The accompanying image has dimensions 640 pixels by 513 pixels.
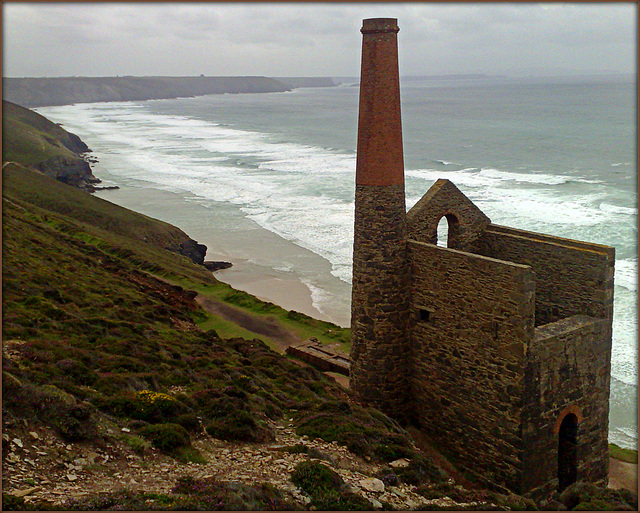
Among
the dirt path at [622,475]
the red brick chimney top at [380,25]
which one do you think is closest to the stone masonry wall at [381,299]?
the red brick chimney top at [380,25]

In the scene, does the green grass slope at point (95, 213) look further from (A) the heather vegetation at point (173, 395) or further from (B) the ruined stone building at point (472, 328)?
(B) the ruined stone building at point (472, 328)

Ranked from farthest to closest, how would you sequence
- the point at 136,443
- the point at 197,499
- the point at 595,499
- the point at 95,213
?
the point at 95,213 → the point at 595,499 → the point at 136,443 → the point at 197,499

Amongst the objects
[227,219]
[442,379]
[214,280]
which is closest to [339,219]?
[227,219]

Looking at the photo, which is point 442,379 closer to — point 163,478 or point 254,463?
point 254,463

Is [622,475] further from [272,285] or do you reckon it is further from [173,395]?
[272,285]

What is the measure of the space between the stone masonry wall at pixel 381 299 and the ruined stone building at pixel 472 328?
30 mm

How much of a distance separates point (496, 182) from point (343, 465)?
54.9 m

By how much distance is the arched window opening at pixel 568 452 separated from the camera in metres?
15.5

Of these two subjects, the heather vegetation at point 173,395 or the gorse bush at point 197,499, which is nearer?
the gorse bush at point 197,499

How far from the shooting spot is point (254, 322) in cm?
2734

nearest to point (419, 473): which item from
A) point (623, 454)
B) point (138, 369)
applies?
point (138, 369)

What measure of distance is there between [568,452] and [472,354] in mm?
3563

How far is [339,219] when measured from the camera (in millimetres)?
47375

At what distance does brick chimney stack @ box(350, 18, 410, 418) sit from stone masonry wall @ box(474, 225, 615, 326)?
3497 millimetres
